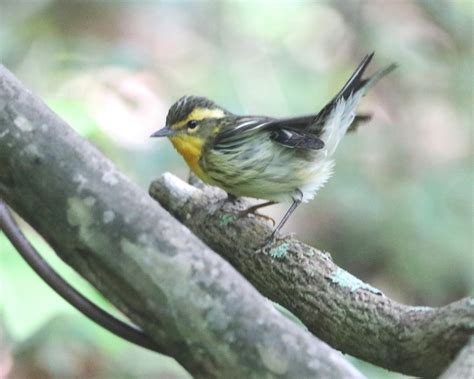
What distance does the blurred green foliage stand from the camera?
3.64 m

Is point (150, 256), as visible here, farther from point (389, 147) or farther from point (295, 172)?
point (389, 147)

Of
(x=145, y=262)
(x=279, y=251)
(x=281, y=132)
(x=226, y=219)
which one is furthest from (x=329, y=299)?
(x=281, y=132)

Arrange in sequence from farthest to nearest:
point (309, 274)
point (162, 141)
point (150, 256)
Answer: point (162, 141), point (309, 274), point (150, 256)

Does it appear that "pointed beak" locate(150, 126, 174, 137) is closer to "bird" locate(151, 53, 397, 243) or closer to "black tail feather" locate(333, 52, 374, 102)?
"bird" locate(151, 53, 397, 243)

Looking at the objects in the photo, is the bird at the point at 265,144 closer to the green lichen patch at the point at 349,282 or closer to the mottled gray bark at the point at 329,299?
the mottled gray bark at the point at 329,299

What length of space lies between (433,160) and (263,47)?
58.9 inches

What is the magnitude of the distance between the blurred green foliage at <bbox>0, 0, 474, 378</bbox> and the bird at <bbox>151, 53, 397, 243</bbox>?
35 centimetres

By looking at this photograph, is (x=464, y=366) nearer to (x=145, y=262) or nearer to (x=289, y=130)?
(x=145, y=262)

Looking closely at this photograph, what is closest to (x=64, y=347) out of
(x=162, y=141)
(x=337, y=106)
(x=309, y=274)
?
(x=162, y=141)

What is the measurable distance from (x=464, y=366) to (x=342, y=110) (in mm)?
1537

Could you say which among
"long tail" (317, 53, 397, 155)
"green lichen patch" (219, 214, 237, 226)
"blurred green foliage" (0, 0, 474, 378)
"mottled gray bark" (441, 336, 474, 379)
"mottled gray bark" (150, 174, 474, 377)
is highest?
"blurred green foliage" (0, 0, 474, 378)

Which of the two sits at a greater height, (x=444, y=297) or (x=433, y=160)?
(x=433, y=160)

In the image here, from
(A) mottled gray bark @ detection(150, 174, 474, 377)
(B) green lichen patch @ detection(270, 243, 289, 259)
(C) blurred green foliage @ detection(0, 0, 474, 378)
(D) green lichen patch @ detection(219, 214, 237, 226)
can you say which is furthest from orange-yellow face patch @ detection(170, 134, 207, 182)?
(B) green lichen patch @ detection(270, 243, 289, 259)

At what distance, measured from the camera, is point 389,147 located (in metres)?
5.00
